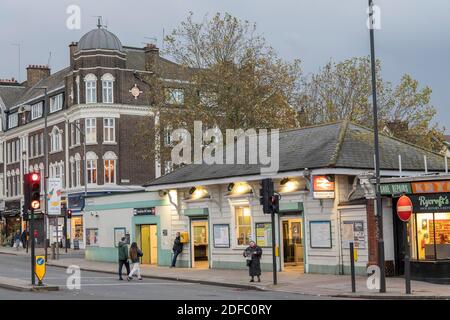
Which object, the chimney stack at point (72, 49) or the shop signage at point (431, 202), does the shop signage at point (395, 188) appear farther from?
the chimney stack at point (72, 49)

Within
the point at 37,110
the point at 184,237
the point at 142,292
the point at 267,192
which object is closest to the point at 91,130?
the point at 37,110

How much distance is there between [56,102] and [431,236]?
1777 inches

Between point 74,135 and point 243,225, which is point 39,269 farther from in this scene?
point 74,135

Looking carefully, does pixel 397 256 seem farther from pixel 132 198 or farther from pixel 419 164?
pixel 132 198

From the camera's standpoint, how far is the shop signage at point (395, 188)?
26781 mm

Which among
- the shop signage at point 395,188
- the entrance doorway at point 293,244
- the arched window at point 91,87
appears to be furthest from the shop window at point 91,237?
the shop signage at point 395,188

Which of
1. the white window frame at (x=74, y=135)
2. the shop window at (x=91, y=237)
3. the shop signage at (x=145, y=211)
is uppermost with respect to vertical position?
the white window frame at (x=74, y=135)

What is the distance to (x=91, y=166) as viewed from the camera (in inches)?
2375

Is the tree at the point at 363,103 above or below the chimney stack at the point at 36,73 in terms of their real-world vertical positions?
below

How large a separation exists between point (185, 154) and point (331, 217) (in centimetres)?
1969

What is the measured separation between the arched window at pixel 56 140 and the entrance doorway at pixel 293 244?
1399 inches

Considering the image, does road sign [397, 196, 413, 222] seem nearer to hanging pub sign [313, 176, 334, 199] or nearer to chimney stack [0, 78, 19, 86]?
hanging pub sign [313, 176, 334, 199]
